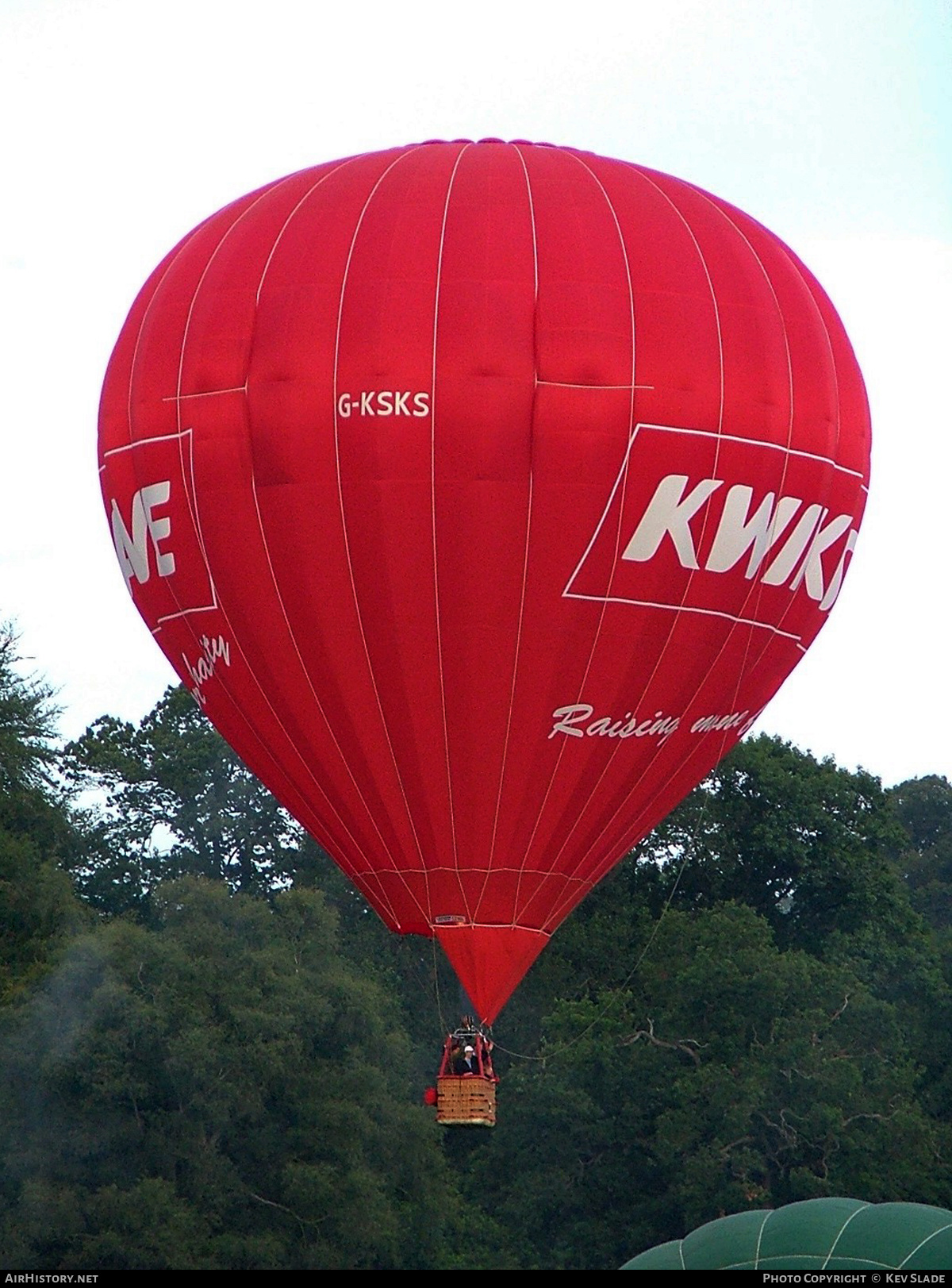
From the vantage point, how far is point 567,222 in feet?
70.8

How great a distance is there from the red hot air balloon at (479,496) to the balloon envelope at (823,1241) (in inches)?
134

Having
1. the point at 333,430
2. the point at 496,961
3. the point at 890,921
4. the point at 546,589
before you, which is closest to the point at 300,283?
the point at 333,430

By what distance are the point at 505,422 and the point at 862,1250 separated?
283 inches

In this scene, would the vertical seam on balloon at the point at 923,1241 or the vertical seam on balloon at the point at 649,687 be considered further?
the vertical seam on balloon at the point at 923,1241

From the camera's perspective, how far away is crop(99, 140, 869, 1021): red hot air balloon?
21000 mm

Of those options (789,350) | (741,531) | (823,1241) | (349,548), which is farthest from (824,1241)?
(789,350)

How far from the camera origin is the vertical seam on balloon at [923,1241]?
22469 mm

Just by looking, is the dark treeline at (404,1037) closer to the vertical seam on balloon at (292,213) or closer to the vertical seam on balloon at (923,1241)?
the vertical seam on balloon at (923,1241)

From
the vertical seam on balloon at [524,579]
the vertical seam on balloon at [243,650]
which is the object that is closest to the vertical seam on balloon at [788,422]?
the vertical seam on balloon at [524,579]

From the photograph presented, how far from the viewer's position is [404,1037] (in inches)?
1453

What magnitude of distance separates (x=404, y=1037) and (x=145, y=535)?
15713mm

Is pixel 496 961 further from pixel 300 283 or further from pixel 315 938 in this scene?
pixel 315 938

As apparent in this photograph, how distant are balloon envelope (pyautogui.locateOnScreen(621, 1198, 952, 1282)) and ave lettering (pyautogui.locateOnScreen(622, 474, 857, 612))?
16.5 feet

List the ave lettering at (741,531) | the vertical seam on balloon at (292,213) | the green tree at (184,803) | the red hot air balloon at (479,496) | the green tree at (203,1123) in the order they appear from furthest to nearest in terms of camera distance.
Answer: the green tree at (184,803)
the green tree at (203,1123)
the vertical seam on balloon at (292,213)
the ave lettering at (741,531)
the red hot air balloon at (479,496)
